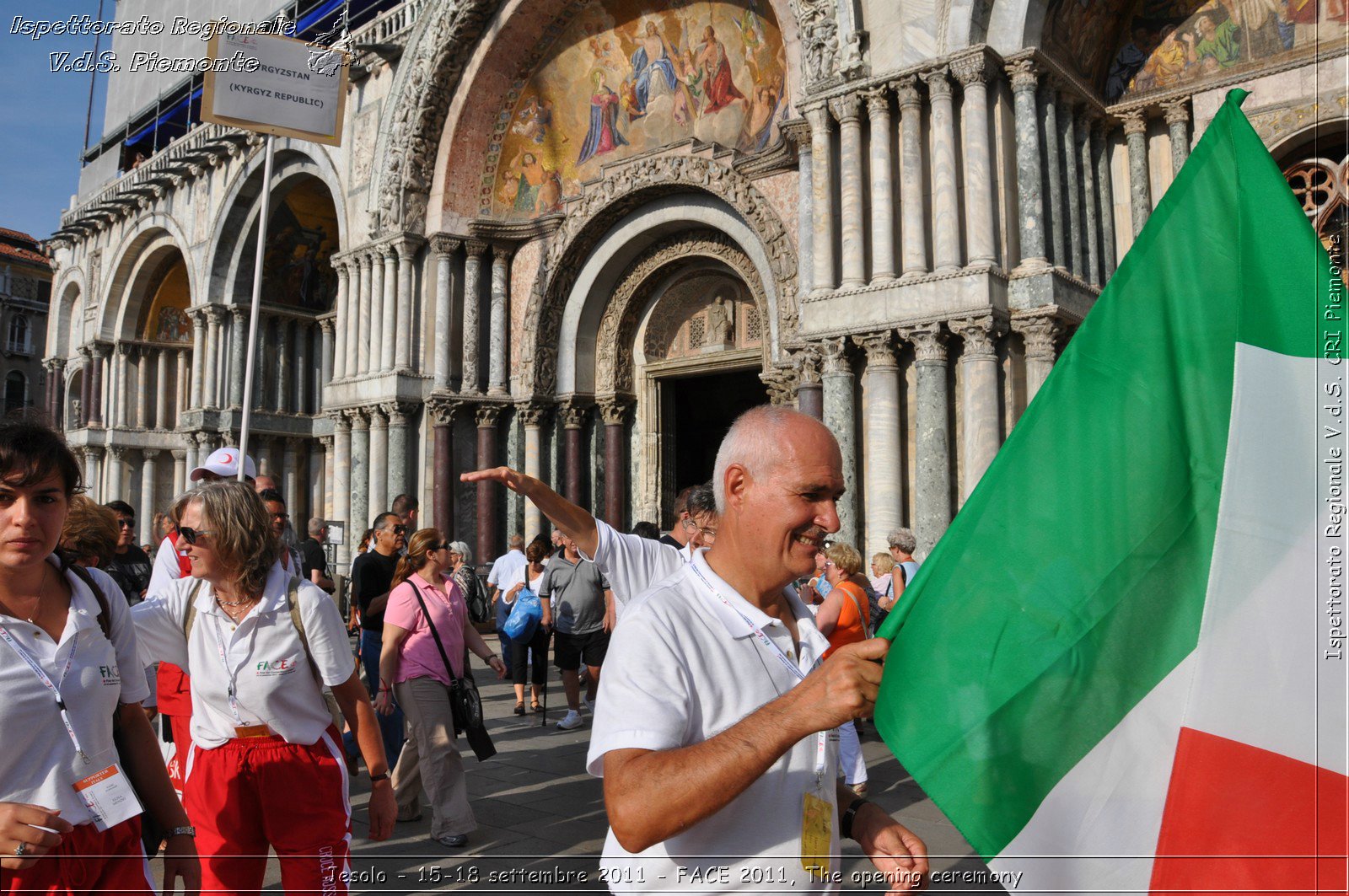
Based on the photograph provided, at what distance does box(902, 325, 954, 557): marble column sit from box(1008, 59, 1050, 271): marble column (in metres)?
0.33

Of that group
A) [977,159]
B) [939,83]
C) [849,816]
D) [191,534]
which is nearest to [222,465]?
[191,534]

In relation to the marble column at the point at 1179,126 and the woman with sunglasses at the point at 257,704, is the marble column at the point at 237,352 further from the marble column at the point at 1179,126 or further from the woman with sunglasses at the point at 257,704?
the woman with sunglasses at the point at 257,704

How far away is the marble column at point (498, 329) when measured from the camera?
53.5ft

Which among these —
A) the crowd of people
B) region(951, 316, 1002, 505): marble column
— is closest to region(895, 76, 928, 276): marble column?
region(951, 316, 1002, 505): marble column

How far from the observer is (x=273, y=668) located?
314 cm

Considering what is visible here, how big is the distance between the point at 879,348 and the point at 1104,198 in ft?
11.1

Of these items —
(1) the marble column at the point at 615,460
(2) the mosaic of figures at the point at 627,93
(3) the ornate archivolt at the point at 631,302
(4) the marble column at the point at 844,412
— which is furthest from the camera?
(1) the marble column at the point at 615,460

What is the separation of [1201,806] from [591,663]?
7.26 metres

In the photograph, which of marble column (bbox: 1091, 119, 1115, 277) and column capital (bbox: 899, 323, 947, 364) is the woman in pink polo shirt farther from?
marble column (bbox: 1091, 119, 1115, 277)

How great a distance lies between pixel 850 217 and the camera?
1051 centimetres

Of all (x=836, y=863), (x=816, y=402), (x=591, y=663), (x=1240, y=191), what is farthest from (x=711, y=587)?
(x=816, y=402)

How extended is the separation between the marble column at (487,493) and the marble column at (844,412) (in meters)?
7.15

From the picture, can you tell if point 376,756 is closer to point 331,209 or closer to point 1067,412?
point 1067,412

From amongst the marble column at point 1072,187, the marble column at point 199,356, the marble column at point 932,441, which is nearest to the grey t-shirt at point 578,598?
the marble column at point 932,441
